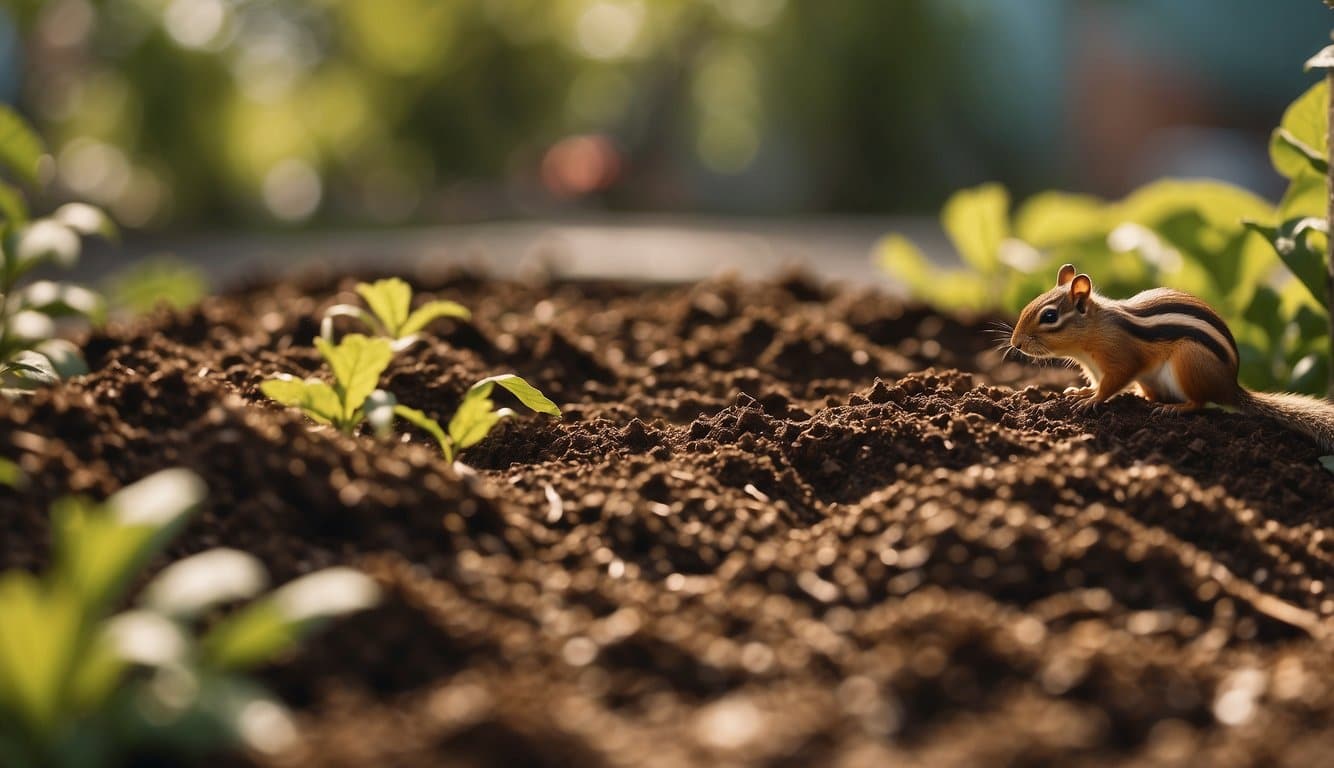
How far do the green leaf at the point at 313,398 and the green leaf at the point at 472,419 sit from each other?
0.24 meters

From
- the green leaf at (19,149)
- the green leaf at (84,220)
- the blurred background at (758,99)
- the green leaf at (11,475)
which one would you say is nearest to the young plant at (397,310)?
the green leaf at (84,220)

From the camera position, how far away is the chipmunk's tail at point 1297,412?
2.69m

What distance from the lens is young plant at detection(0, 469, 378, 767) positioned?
1440 millimetres

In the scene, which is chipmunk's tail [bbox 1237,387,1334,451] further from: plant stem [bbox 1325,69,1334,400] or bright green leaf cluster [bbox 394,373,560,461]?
bright green leaf cluster [bbox 394,373,560,461]

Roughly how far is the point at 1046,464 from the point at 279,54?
17.4m

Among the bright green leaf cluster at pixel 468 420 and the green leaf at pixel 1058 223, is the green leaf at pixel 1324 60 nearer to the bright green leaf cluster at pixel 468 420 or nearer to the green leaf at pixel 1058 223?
the green leaf at pixel 1058 223

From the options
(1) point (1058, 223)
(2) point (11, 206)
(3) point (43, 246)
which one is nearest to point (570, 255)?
(1) point (1058, 223)

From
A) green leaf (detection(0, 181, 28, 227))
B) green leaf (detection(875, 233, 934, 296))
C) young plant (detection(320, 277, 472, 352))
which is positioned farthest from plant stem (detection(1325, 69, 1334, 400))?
green leaf (detection(0, 181, 28, 227))

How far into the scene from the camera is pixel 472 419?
2.50 m

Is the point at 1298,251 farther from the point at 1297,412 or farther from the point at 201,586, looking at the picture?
the point at 201,586

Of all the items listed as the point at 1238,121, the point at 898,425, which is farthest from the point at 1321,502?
the point at 1238,121

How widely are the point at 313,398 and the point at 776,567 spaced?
102cm

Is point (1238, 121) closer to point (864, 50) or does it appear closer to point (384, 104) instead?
point (864, 50)

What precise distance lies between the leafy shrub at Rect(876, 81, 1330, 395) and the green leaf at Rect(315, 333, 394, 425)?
205 cm
